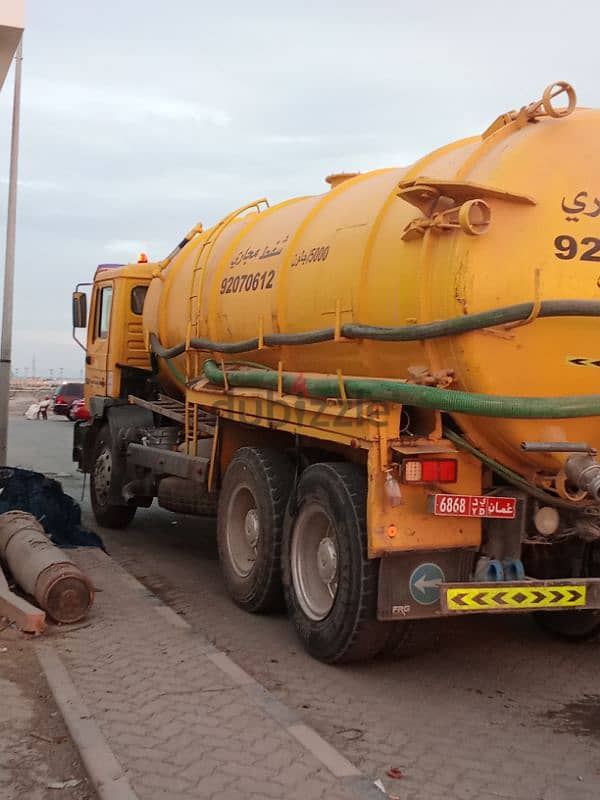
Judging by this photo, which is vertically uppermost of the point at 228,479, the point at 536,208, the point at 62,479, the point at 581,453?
the point at 536,208

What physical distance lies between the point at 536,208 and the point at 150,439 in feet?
18.6

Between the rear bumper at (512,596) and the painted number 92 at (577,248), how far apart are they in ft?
5.68

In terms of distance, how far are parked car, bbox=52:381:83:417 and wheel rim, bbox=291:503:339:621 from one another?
2889 centimetres

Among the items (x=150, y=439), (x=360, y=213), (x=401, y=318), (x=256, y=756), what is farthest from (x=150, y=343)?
(x=256, y=756)

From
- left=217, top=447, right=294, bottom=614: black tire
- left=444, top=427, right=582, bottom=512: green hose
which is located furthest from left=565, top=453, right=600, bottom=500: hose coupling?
left=217, top=447, right=294, bottom=614: black tire

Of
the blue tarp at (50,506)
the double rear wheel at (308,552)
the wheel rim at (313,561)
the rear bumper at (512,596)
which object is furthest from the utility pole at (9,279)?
the rear bumper at (512,596)

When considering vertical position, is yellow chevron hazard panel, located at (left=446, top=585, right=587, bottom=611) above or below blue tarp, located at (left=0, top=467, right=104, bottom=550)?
above

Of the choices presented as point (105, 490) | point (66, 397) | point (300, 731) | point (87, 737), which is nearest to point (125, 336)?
point (105, 490)

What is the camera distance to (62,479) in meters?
14.6

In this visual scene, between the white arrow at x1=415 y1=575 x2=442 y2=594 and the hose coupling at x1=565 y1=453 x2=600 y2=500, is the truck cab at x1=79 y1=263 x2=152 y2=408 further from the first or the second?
the hose coupling at x1=565 y1=453 x2=600 y2=500

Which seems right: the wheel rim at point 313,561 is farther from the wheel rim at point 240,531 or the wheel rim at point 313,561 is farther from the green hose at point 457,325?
the green hose at point 457,325

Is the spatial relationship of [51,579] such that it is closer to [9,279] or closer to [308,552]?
[308,552]

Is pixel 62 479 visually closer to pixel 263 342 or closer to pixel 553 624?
pixel 263 342

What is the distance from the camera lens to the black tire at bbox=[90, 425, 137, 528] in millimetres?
9852
